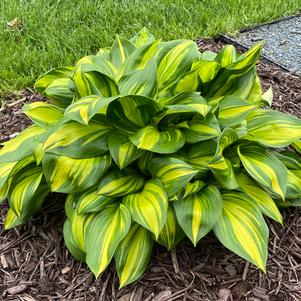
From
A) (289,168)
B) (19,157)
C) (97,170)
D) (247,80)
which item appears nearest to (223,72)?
(247,80)

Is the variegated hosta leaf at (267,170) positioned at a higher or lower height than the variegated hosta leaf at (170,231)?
higher

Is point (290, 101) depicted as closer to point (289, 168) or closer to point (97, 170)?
point (289, 168)

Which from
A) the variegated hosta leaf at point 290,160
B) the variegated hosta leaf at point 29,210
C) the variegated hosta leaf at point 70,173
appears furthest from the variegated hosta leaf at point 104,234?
the variegated hosta leaf at point 290,160

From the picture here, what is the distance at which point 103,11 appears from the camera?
441 cm

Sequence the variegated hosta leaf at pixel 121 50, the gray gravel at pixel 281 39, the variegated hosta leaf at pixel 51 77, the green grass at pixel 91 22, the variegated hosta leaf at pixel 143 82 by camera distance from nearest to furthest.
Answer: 1. the variegated hosta leaf at pixel 143 82
2. the variegated hosta leaf at pixel 121 50
3. the variegated hosta leaf at pixel 51 77
4. the green grass at pixel 91 22
5. the gray gravel at pixel 281 39

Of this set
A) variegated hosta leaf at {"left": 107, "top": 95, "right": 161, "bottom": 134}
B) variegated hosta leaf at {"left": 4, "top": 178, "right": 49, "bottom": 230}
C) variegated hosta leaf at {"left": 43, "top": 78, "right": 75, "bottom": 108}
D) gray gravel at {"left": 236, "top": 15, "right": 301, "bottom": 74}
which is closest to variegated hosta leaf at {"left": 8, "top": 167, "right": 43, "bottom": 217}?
variegated hosta leaf at {"left": 4, "top": 178, "right": 49, "bottom": 230}

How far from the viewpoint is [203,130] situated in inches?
87.9

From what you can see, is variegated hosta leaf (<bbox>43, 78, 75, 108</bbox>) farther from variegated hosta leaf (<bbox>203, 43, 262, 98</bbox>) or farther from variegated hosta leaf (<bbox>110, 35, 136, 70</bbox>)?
variegated hosta leaf (<bbox>203, 43, 262, 98</bbox>)

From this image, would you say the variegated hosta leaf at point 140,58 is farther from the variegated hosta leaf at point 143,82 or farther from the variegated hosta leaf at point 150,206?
the variegated hosta leaf at point 150,206

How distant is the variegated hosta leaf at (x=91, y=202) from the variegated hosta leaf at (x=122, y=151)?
0.17m

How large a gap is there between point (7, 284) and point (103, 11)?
106 inches

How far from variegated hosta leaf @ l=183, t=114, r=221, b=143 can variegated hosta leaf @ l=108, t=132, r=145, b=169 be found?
0.21 metres

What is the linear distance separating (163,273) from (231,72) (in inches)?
35.9

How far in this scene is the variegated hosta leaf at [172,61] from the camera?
2453 millimetres
